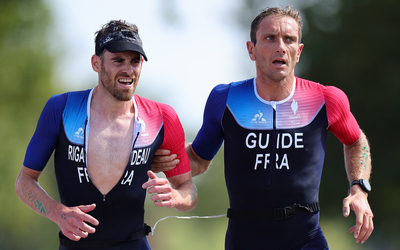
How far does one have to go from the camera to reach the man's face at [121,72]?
4270mm

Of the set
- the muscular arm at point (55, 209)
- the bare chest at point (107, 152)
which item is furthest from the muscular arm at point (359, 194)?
the muscular arm at point (55, 209)

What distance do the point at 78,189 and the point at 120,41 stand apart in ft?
4.52

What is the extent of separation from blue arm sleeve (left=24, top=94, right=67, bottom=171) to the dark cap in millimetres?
713

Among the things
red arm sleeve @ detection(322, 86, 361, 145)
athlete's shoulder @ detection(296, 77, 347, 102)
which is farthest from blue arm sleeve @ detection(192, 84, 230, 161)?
red arm sleeve @ detection(322, 86, 361, 145)

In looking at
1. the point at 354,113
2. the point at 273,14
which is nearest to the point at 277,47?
the point at 273,14

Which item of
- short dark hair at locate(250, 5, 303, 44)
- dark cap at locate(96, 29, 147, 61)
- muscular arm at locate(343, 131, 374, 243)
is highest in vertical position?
short dark hair at locate(250, 5, 303, 44)

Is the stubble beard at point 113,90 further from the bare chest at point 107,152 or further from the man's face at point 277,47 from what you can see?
the man's face at point 277,47

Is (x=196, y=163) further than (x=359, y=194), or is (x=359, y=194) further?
(x=196, y=163)

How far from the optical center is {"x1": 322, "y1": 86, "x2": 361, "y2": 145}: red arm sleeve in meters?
4.49

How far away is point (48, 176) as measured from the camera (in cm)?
2025

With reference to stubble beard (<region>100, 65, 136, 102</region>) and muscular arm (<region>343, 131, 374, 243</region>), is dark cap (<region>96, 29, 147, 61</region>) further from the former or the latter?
muscular arm (<region>343, 131, 374, 243</region>)

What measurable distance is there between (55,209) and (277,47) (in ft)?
7.97

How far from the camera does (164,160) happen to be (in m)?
4.53

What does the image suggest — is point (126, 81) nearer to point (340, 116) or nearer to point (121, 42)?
point (121, 42)
